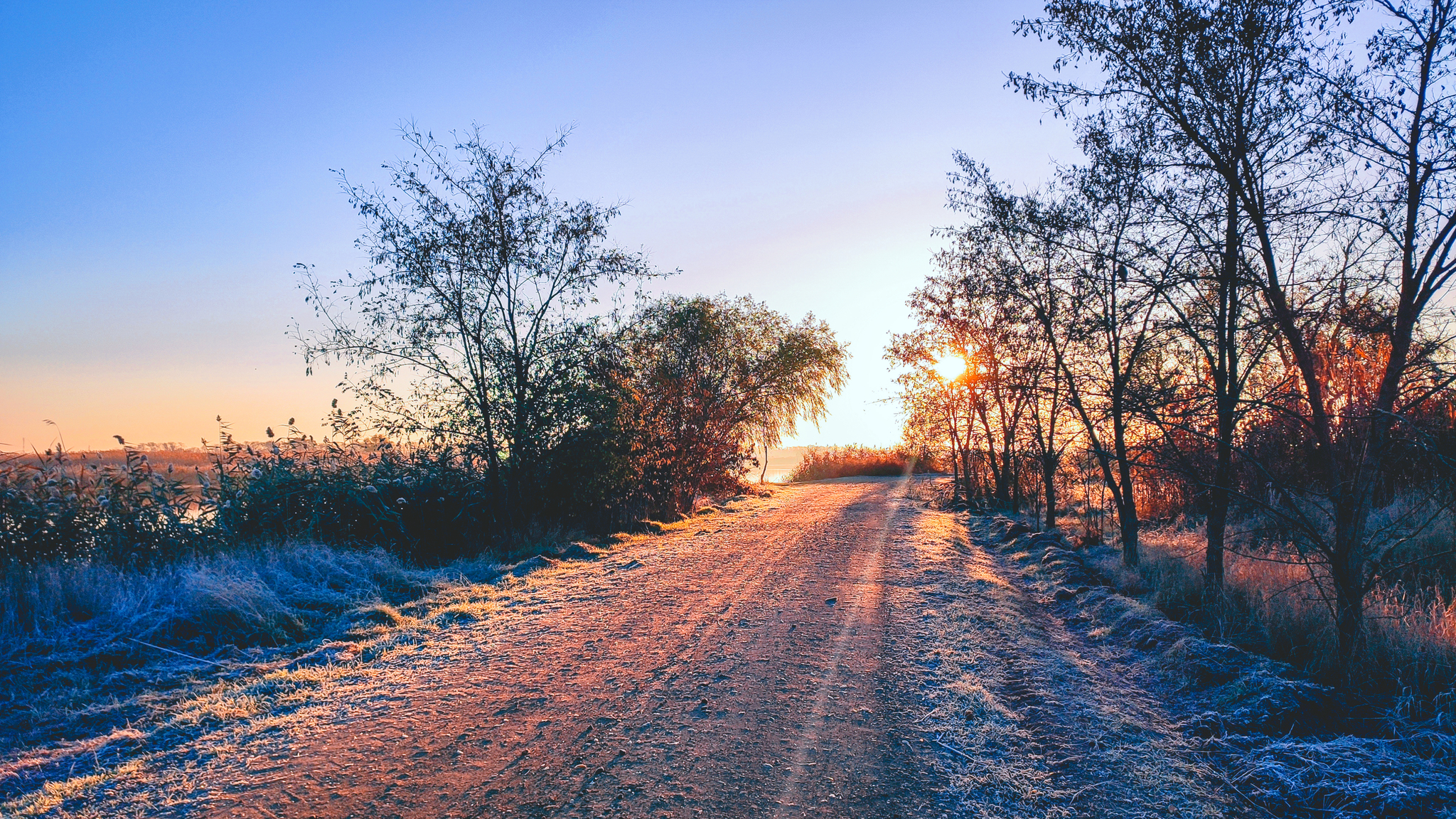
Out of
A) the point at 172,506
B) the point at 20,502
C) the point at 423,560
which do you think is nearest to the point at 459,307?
the point at 423,560

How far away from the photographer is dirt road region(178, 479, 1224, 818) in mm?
3590

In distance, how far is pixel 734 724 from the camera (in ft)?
14.6

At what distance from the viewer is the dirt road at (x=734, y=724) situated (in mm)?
3590

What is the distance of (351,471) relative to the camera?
38.0ft

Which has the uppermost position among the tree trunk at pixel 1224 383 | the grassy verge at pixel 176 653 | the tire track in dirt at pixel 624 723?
the tree trunk at pixel 1224 383

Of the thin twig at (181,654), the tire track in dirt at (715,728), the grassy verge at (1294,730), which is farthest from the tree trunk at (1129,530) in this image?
the thin twig at (181,654)

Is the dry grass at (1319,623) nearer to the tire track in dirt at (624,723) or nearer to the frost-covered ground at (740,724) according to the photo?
the frost-covered ground at (740,724)

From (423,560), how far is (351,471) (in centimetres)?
193

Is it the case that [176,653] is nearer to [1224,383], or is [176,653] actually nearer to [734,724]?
[734,724]

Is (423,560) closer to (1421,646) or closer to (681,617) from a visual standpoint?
(681,617)

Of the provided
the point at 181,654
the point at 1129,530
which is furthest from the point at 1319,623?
the point at 181,654

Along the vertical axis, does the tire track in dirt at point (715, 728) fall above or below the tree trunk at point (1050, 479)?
below

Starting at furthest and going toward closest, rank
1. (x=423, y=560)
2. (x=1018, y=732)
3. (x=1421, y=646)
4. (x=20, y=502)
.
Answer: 1. (x=423, y=560)
2. (x=20, y=502)
3. (x=1421, y=646)
4. (x=1018, y=732)

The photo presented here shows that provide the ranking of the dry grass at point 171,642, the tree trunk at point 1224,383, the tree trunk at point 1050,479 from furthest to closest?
the tree trunk at point 1050,479
the tree trunk at point 1224,383
the dry grass at point 171,642
